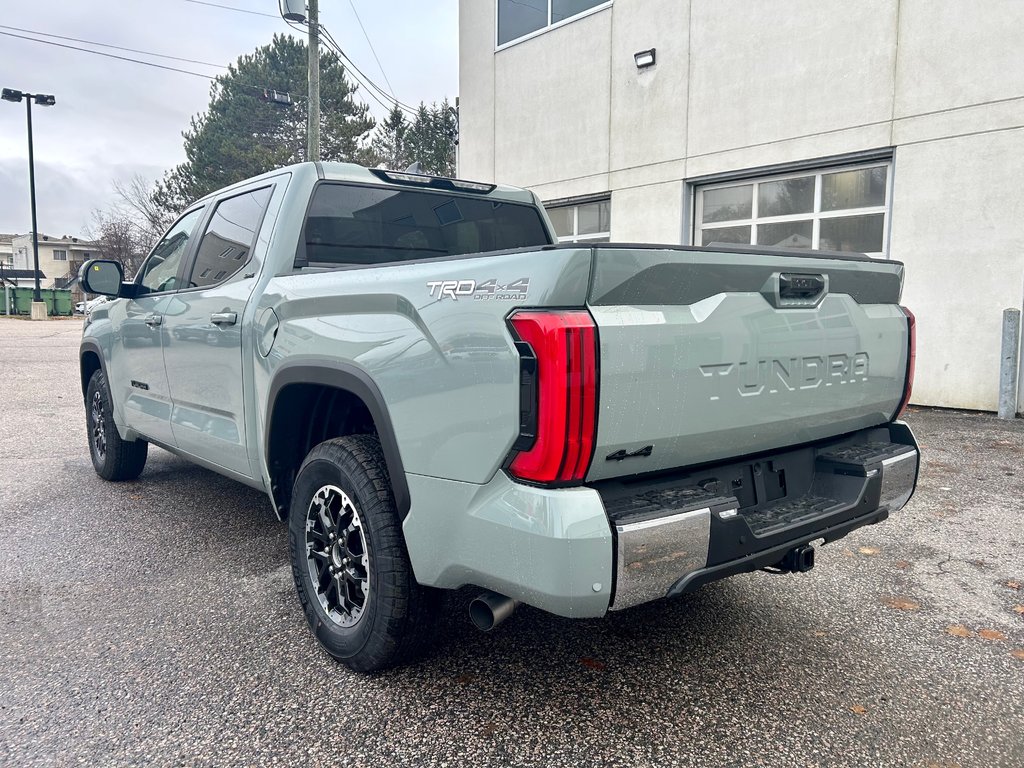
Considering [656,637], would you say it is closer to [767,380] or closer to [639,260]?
[767,380]

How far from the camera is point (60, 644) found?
2.90m

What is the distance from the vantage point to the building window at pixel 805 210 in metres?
8.77

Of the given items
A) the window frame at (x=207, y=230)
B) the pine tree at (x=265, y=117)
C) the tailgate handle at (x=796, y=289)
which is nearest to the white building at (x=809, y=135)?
the tailgate handle at (x=796, y=289)

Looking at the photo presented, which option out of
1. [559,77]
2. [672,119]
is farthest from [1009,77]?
[559,77]

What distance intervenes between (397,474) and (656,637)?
1332 mm

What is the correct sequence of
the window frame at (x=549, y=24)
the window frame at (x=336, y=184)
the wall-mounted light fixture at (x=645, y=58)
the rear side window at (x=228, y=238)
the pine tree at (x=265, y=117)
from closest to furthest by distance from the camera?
the window frame at (x=336, y=184), the rear side window at (x=228, y=238), the wall-mounted light fixture at (x=645, y=58), the window frame at (x=549, y=24), the pine tree at (x=265, y=117)

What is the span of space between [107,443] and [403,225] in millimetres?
3058

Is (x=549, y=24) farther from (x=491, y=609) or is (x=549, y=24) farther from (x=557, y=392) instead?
(x=491, y=609)

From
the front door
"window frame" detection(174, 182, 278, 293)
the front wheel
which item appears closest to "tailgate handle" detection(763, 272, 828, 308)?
the front wheel

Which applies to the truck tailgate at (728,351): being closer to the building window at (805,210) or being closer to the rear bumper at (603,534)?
the rear bumper at (603,534)

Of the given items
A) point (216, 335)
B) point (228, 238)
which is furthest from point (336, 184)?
point (216, 335)

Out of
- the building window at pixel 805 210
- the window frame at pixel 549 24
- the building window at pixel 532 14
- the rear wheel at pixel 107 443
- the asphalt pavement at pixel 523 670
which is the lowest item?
the asphalt pavement at pixel 523 670

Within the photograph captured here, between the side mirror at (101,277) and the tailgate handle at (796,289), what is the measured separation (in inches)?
145

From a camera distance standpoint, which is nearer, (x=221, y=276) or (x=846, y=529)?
(x=846, y=529)
